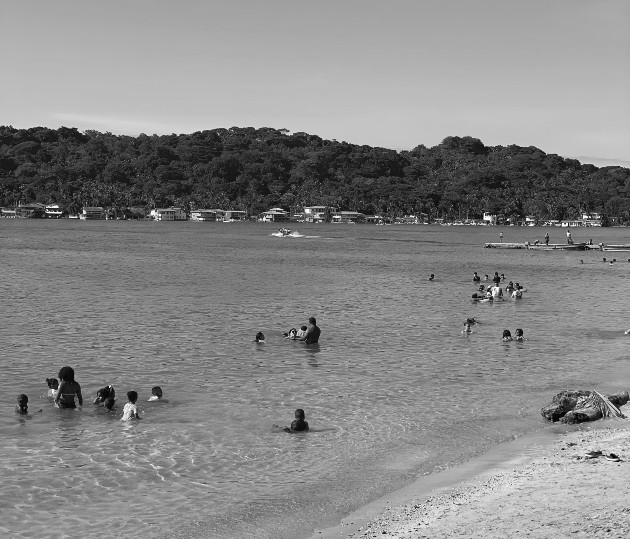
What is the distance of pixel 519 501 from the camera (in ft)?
43.8

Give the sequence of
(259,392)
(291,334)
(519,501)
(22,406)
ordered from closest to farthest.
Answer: (519,501) < (22,406) < (259,392) < (291,334)

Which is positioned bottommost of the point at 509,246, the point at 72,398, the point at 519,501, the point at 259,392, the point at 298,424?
the point at 259,392

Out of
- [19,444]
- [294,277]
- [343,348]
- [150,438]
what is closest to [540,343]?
[343,348]

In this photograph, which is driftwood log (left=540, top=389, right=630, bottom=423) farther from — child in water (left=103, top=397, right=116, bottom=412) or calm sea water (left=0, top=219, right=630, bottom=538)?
child in water (left=103, top=397, right=116, bottom=412)

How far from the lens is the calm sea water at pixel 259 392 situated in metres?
15.0

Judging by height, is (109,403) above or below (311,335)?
below

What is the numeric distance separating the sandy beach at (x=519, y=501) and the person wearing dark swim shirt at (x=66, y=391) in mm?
9994

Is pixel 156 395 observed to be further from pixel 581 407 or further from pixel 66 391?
pixel 581 407

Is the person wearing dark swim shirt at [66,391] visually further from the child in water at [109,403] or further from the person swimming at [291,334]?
the person swimming at [291,334]

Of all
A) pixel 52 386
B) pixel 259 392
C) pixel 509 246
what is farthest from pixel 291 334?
pixel 509 246

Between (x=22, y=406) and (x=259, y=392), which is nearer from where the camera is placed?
(x=22, y=406)

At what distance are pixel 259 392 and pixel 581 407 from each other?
9217mm

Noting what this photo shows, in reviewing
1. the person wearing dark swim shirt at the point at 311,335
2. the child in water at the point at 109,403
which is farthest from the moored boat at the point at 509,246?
the child in water at the point at 109,403

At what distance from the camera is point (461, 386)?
25359mm
